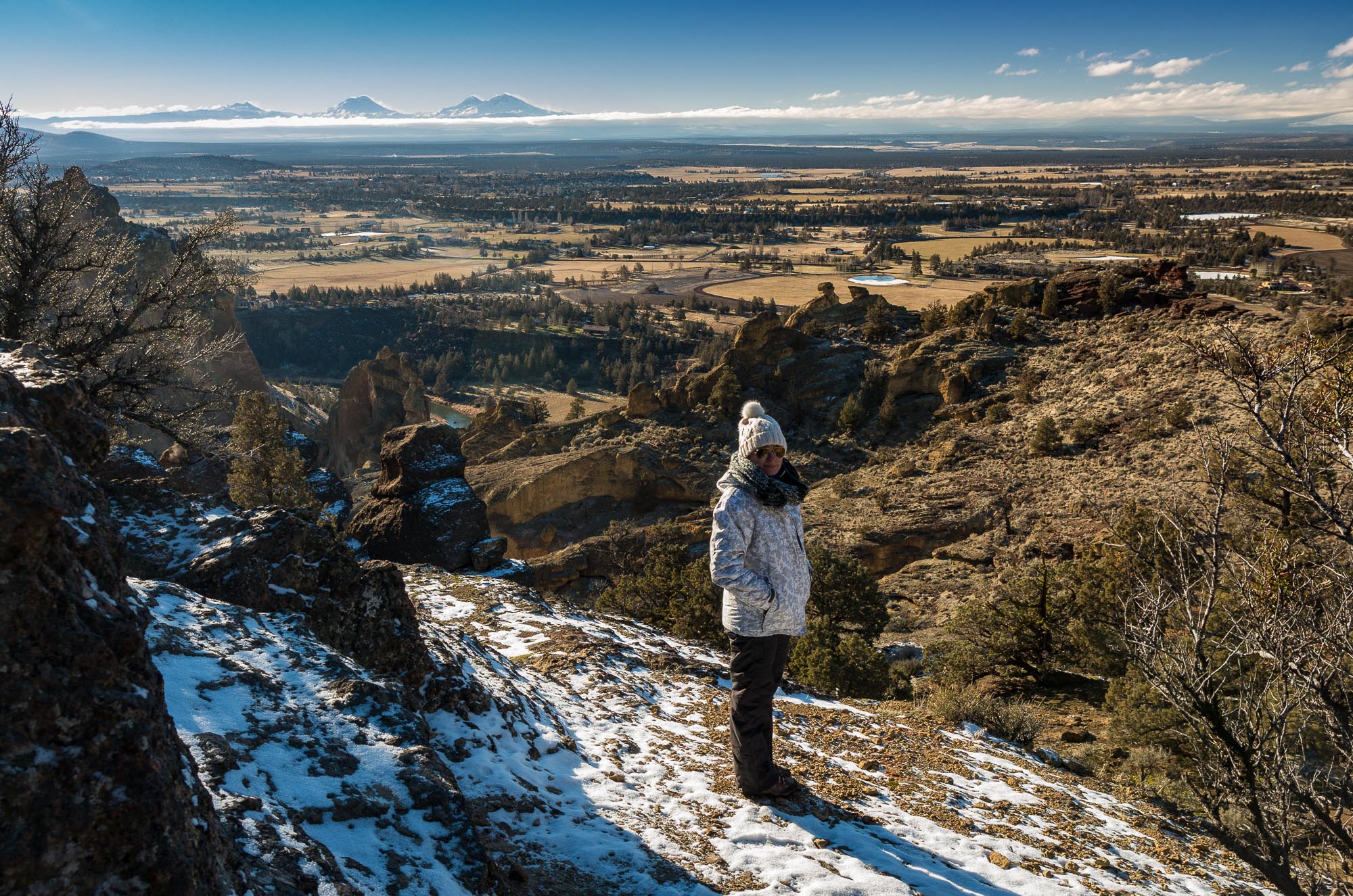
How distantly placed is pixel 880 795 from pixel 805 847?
4.46 feet

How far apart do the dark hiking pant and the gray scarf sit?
102 centimetres

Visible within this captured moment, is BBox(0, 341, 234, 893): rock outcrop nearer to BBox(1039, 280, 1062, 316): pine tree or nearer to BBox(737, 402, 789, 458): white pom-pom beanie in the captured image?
BBox(737, 402, 789, 458): white pom-pom beanie

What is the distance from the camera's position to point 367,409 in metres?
53.4

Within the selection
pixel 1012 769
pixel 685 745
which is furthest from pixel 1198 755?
pixel 685 745

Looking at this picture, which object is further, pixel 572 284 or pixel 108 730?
pixel 572 284

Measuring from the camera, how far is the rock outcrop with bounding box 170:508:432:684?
6840mm

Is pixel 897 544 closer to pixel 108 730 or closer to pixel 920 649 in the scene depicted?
pixel 920 649

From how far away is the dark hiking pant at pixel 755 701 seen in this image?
218 inches

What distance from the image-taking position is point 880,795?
20.2 ft

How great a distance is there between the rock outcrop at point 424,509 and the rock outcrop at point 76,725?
1455 cm

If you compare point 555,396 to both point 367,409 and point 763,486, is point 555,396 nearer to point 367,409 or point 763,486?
point 367,409

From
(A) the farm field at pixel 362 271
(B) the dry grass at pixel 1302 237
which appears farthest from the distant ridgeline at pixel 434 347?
(B) the dry grass at pixel 1302 237

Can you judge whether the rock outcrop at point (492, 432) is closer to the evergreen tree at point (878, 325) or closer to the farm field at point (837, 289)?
the evergreen tree at point (878, 325)

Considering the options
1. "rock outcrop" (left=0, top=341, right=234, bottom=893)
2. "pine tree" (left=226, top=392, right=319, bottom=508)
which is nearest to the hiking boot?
"rock outcrop" (left=0, top=341, right=234, bottom=893)
